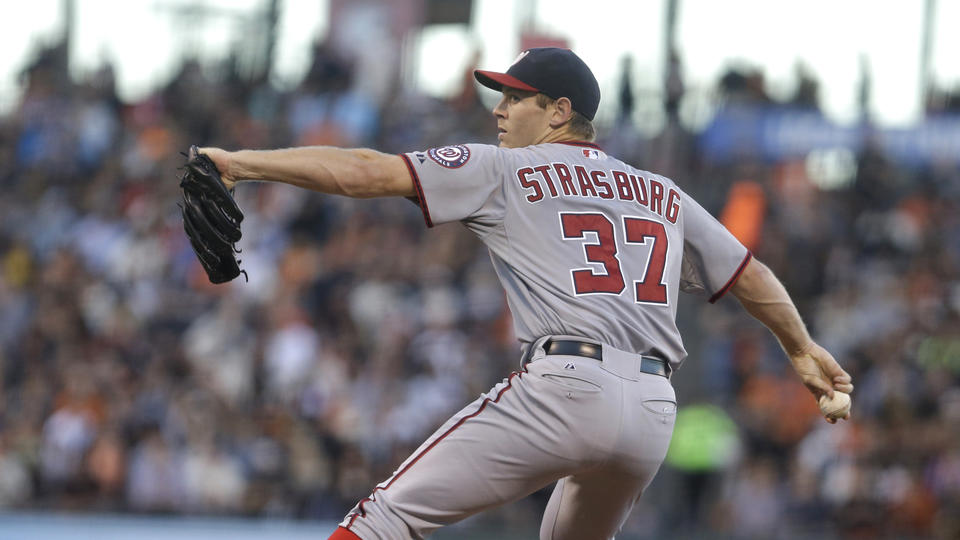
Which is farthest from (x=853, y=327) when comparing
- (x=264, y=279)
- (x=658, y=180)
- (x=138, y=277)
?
(x=658, y=180)

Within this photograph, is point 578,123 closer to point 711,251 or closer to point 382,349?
point 711,251

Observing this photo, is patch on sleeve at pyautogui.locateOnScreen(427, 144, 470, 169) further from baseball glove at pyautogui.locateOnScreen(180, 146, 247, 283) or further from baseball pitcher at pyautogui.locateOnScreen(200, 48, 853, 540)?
baseball glove at pyautogui.locateOnScreen(180, 146, 247, 283)

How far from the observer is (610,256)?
3986 millimetres

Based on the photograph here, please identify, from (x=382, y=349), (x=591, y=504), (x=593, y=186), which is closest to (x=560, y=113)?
(x=593, y=186)

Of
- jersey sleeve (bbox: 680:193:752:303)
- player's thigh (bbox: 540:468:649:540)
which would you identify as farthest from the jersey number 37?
player's thigh (bbox: 540:468:649:540)

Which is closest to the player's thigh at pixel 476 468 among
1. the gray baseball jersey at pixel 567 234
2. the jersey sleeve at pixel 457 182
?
the gray baseball jersey at pixel 567 234

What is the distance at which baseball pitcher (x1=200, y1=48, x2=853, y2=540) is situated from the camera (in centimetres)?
379

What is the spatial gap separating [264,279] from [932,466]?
5817 mm

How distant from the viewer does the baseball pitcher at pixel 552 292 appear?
12.4ft

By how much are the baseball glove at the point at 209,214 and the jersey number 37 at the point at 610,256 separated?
99cm

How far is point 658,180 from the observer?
4234 mm

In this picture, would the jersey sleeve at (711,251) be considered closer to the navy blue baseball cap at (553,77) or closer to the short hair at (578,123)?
the short hair at (578,123)

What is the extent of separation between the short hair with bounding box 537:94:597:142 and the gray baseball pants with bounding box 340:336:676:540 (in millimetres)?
800

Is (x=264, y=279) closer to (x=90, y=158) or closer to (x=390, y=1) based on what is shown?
(x=90, y=158)
